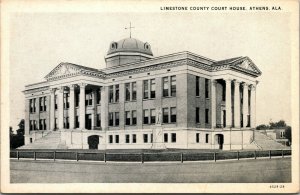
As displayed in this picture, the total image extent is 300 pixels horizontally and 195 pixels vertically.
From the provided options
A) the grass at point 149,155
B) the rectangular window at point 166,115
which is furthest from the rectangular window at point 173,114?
the grass at point 149,155

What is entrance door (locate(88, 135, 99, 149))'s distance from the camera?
3277cm

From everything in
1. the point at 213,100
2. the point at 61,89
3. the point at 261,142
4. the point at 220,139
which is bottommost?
the point at 220,139

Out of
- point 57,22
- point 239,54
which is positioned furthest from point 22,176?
point 239,54

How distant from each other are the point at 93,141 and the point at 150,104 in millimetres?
6729

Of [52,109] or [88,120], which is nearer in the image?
[52,109]

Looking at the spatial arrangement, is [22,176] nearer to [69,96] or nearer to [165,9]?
[165,9]

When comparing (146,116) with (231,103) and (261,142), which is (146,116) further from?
(261,142)

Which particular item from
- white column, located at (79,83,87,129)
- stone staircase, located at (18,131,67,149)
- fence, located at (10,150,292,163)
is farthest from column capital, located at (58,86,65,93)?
fence, located at (10,150,292,163)

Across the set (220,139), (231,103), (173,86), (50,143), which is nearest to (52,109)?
(50,143)

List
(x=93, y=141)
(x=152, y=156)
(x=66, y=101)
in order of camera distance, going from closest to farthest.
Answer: (x=152, y=156) < (x=93, y=141) < (x=66, y=101)

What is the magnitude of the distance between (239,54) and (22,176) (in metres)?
11.5

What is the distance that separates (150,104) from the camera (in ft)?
99.9

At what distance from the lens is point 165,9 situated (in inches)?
671

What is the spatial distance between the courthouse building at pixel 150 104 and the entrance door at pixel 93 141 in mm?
85
